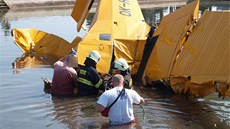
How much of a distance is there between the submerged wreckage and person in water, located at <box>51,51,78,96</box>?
86cm

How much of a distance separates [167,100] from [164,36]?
5.76 ft

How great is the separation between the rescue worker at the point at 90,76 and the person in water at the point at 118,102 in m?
2.66

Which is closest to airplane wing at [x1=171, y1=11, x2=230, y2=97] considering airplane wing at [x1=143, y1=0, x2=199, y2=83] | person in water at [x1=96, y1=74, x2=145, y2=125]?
airplane wing at [x1=143, y1=0, x2=199, y2=83]

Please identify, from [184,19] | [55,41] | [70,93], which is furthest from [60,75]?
[55,41]

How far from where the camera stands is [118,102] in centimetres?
663

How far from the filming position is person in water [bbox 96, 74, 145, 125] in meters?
6.54

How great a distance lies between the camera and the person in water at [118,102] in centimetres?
654

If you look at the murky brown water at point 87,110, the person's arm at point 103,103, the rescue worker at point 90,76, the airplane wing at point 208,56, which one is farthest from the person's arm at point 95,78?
the person's arm at point 103,103

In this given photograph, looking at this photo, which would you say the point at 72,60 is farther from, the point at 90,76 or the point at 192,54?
the point at 192,54

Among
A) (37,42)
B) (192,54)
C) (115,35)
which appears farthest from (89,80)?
(37,42)

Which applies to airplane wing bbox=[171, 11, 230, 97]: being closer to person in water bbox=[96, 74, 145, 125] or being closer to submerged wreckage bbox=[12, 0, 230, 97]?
submerged wreckage bbox=[12, 0, 230, 97]

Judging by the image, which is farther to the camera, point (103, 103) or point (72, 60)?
point (72, 60)

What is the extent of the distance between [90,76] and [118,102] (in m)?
2.88

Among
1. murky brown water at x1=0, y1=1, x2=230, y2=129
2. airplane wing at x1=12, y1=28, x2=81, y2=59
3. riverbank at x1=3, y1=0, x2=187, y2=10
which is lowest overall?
murky brown water at x1=0, y1=1, x2=230, y2=129
